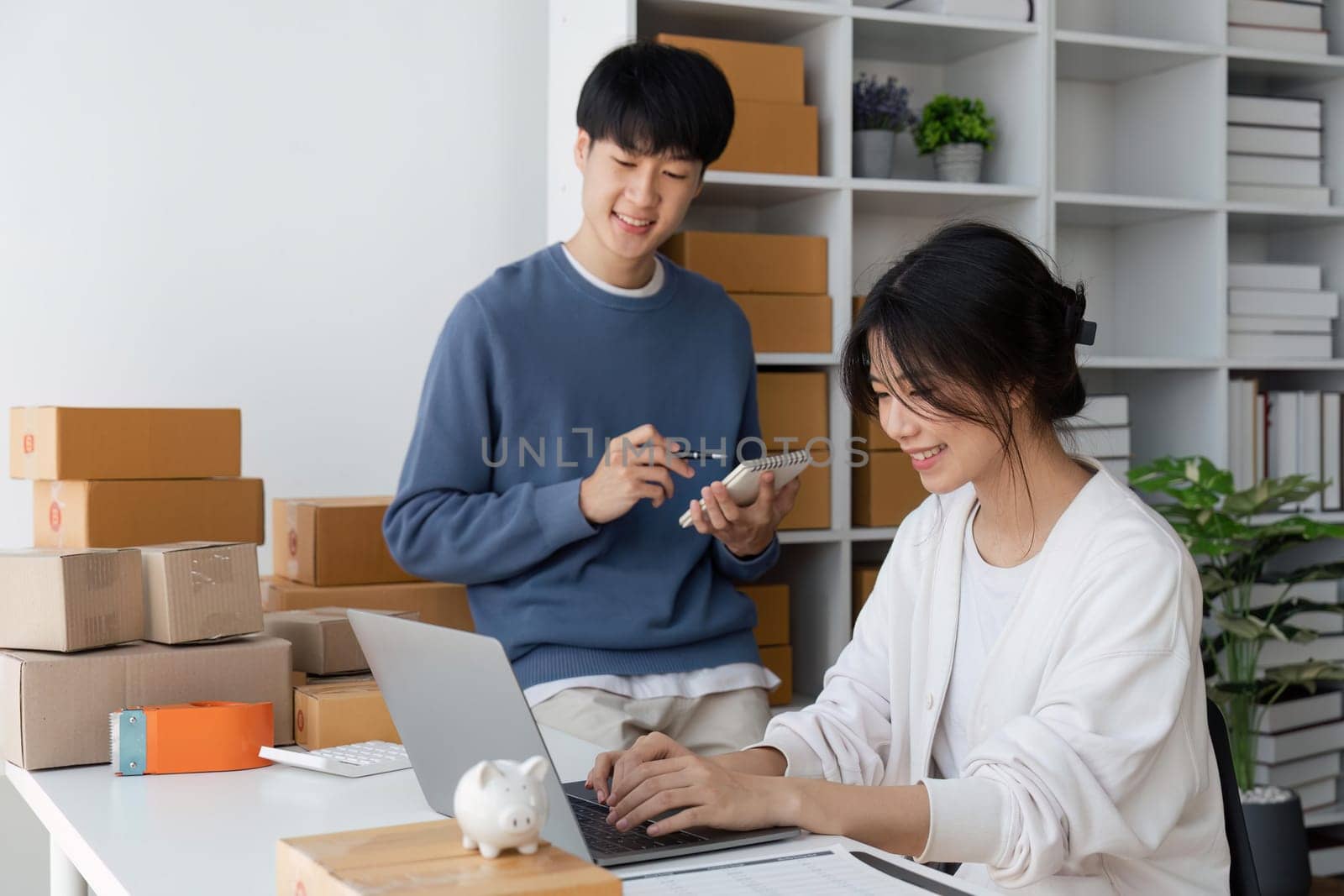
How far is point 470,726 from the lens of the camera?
108 centimetres

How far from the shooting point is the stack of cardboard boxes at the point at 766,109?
8.95 ft

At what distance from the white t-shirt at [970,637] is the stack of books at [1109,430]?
1708 mm

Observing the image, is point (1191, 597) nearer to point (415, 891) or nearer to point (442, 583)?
point (415, 891)

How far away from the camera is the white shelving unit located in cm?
281

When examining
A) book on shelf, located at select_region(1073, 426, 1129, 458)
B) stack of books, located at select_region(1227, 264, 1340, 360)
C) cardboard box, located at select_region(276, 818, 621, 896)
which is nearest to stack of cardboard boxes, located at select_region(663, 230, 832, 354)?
book on shelf, located at select_region(1073, 426, 1129, 458)

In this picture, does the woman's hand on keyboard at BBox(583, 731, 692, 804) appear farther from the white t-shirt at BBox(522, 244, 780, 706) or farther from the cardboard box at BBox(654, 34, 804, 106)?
the cardboard box at BBox(654, 34, 804, 106)

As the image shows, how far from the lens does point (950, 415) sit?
142 centimetres

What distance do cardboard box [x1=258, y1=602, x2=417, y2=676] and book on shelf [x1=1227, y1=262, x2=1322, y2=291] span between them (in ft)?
7.92

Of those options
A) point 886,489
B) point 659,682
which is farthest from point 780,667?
point 659,682

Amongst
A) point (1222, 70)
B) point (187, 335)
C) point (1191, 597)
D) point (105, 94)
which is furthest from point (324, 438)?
point (1222, 70)

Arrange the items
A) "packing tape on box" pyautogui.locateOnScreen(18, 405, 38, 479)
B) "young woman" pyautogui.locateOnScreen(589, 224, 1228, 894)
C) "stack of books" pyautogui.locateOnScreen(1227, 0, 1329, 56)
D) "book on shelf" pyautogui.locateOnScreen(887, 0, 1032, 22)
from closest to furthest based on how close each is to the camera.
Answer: "young woman" pyautogui.locateOnScreen(589, 224, 1228, 894) < "packing tape on box" pyautogui.locateOnScreen(18, 405, 38, 479) < "book on shelf" pyautogui.locateOnScreen(887, 0, 1032, 22) < "stack of books" pyautogui.locateOnScreen(1227, 0, 1329, 56)

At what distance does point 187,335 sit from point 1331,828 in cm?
300

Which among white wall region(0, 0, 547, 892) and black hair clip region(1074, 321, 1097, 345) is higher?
white wall region(0, 0, 547, 892)

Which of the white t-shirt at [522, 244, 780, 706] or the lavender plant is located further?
the lavender plant
